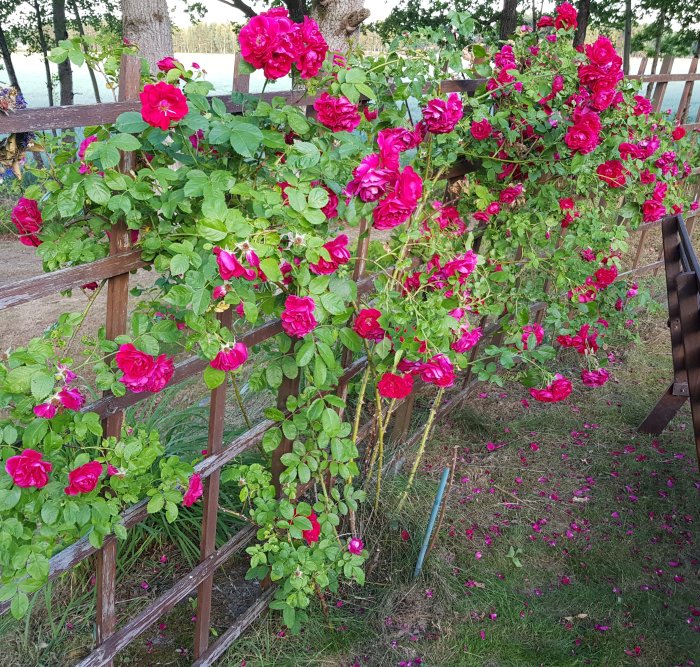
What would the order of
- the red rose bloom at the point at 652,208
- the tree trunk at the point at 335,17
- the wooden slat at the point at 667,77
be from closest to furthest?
1. the red rose bloom at the point at 652,208
2. the wooden slat at the point at 667,77
3. the tree trunk at the point at 335,17

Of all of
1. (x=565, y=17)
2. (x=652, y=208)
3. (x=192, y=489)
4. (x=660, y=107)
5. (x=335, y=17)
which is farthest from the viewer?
(x=335, y=17)

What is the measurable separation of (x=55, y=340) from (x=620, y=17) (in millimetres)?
17527

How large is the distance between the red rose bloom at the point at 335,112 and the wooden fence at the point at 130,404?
0.09 m

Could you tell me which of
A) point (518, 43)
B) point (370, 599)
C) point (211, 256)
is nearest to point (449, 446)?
point (370, 599)

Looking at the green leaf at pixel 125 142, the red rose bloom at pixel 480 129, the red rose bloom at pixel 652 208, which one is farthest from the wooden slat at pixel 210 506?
the red rose bloom at pixel 652 208

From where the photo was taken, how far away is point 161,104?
982 millimetres

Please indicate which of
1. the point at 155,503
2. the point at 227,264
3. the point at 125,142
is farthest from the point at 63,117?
the point at 155,503

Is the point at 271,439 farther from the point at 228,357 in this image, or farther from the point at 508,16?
the point at 508,16

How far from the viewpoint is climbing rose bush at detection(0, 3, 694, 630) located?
108cm

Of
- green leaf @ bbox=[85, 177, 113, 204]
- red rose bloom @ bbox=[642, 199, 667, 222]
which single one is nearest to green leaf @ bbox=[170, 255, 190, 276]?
green leaf @ bbox=[85, 177, 113, 204]

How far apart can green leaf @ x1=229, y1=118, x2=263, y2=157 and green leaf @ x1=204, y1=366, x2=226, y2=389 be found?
467mm

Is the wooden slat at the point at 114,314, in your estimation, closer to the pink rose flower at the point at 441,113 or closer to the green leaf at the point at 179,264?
the green leaf at the point at 179,264

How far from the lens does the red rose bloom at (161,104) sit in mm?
971

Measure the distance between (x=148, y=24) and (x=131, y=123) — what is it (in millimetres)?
5090
